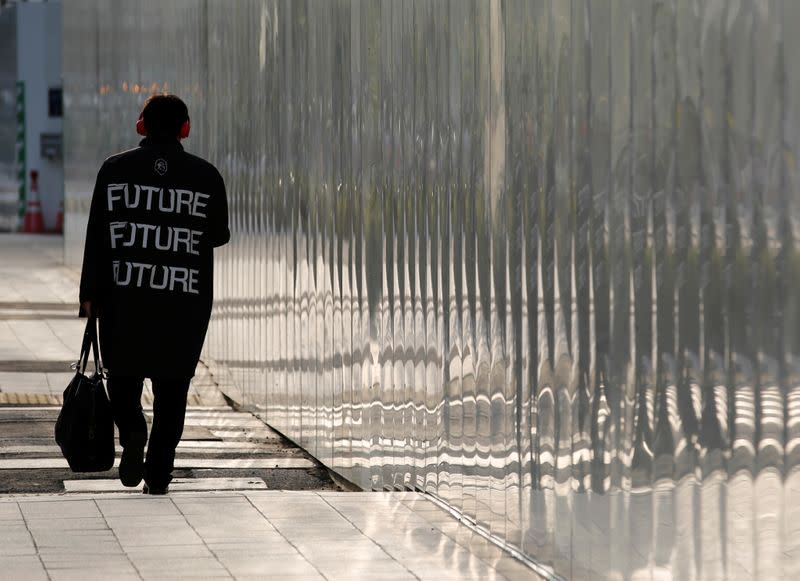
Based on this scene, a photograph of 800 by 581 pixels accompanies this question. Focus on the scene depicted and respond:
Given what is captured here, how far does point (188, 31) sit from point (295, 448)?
5.25 meters

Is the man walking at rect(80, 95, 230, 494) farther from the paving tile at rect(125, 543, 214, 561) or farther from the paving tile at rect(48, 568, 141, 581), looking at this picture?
the paving tile at rect(48, 568, 141, 581)

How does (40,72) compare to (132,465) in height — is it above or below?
above

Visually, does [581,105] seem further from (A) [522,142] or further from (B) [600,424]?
(B) [600,424]

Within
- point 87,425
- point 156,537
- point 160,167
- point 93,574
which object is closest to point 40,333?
point 160,167

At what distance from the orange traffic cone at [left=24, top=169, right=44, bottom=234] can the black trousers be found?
28.8 metres

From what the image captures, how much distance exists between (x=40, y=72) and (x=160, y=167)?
96.9ft

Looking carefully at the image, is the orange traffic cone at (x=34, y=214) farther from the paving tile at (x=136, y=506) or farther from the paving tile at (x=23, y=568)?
the paving tile at (x=23, y=568)

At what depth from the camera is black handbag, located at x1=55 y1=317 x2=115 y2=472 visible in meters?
7.29

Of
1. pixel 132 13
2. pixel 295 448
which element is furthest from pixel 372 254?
pixel 132 13

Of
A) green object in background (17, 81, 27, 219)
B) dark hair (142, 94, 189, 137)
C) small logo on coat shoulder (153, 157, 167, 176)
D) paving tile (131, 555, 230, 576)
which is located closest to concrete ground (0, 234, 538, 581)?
paving tile (131, 555, 230, 576)

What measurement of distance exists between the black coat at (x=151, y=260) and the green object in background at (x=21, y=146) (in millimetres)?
29446

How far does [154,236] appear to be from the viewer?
296 inches

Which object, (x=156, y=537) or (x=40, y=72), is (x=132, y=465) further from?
(x=40, y=72)

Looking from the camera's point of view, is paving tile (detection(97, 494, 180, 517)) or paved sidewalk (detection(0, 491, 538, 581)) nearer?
paved sidewalk (detection(0, 491, 538, 581))
